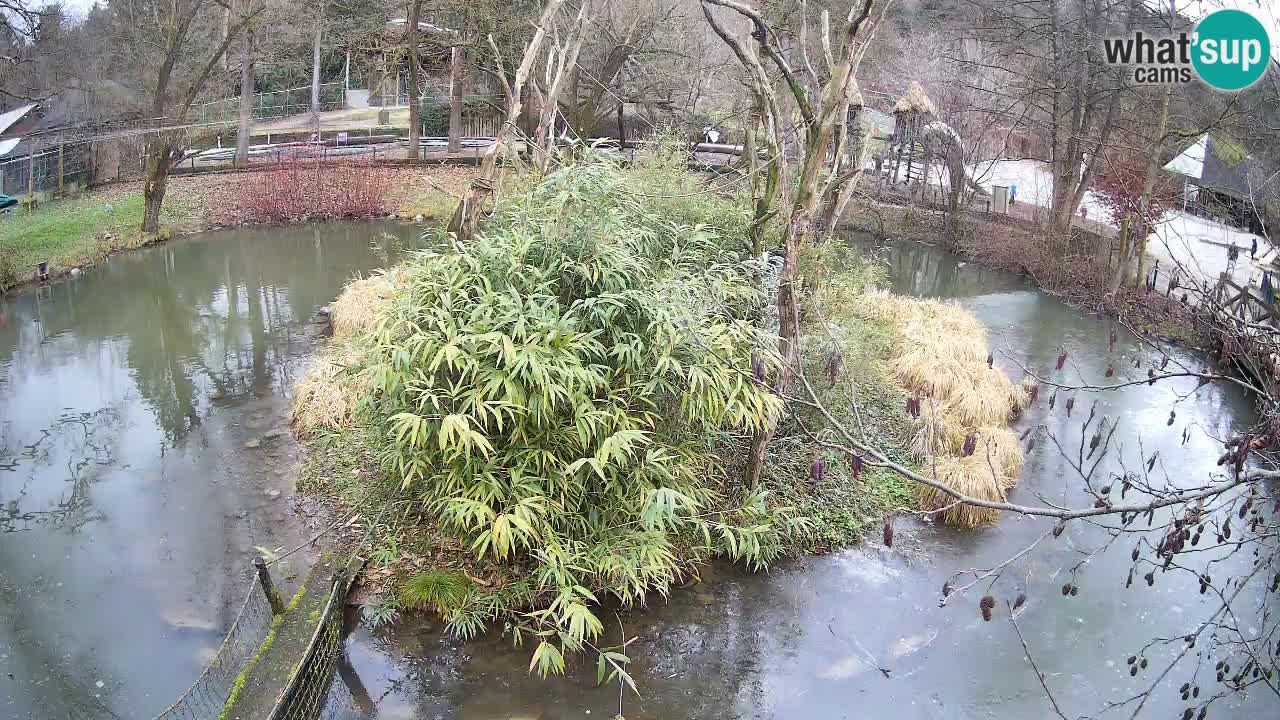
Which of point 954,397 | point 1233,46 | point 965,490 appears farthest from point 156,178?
point 1233,46

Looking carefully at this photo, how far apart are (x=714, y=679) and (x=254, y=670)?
2.49m

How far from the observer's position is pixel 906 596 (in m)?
6.22

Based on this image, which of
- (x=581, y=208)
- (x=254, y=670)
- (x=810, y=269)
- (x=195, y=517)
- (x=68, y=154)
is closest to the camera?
(x=254, y=670)

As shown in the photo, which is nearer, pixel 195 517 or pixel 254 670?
pixel 254 670

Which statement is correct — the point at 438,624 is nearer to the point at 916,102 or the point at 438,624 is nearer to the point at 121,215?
the point at 121,215

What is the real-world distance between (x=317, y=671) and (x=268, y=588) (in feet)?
2.03

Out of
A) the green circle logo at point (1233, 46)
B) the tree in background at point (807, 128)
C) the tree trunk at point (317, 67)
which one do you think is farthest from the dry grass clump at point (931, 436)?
the tree trunk at point (317, 67)

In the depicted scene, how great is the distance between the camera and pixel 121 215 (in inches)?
585

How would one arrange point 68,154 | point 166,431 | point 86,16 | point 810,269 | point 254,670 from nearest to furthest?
point 254,670
point 810,269
point 166,431
point 68,154
point 86,16

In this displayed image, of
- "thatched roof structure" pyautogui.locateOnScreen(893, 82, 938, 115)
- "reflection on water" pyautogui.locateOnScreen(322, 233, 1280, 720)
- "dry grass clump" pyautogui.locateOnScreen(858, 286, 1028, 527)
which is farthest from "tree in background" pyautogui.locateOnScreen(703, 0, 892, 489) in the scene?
"thatched roof structure" pyautogui.locateOnScreen(893, 82, 938, 115)

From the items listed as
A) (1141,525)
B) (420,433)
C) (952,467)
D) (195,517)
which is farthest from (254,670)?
(1141,525)

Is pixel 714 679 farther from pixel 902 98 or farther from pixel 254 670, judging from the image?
pixel 902 98

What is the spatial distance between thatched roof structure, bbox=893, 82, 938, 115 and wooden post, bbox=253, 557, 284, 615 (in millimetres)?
14062

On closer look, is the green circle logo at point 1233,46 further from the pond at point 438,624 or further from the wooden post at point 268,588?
the wooden post at point 268,588
